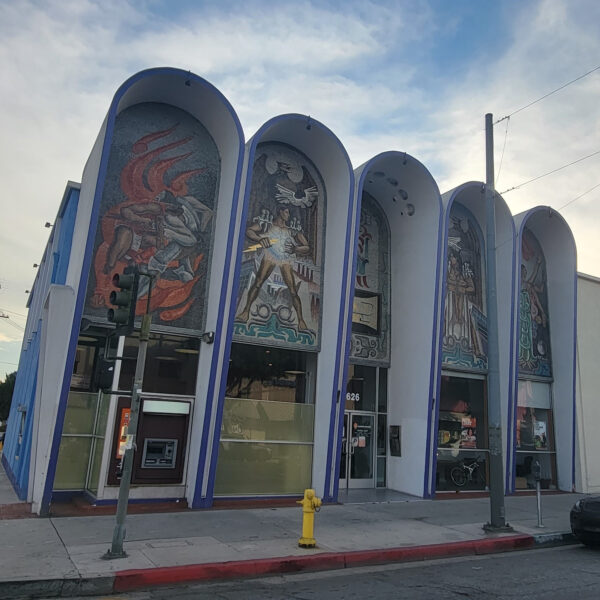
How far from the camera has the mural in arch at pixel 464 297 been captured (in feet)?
56.8

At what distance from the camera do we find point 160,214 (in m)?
13.4

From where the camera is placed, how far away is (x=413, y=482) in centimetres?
1555

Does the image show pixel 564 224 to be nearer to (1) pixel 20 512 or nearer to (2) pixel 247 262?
(2) pixel 247 262

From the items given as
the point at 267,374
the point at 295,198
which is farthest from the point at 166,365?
the point at 295,198

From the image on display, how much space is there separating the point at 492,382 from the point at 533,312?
940 centimetres

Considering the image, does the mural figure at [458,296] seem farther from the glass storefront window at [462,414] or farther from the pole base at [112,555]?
the pole base at [112,555]

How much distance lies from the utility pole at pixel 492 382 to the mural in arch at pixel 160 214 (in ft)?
22.6

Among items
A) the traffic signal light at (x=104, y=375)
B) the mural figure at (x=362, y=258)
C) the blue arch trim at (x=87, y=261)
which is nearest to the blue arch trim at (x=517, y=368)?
the mural figure at (x=362, y=258)

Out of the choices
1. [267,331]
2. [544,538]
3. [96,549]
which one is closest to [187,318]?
[267,331]

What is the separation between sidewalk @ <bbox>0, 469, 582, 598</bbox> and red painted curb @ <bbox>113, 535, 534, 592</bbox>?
0.04 feet

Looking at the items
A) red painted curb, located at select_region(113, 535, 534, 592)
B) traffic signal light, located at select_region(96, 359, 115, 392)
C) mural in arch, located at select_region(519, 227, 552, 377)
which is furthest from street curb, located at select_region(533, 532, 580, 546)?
traffic signal light, located at select_region(96, 359, 115, 392)

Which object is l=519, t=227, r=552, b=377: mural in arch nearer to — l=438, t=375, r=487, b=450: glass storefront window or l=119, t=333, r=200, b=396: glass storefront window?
l=438, t=375, r=487, b=450: glass storefront window

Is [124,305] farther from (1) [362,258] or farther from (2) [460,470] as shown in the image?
(2) [460,470]

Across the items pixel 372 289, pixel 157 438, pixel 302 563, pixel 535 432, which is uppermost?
pixel 372 289
